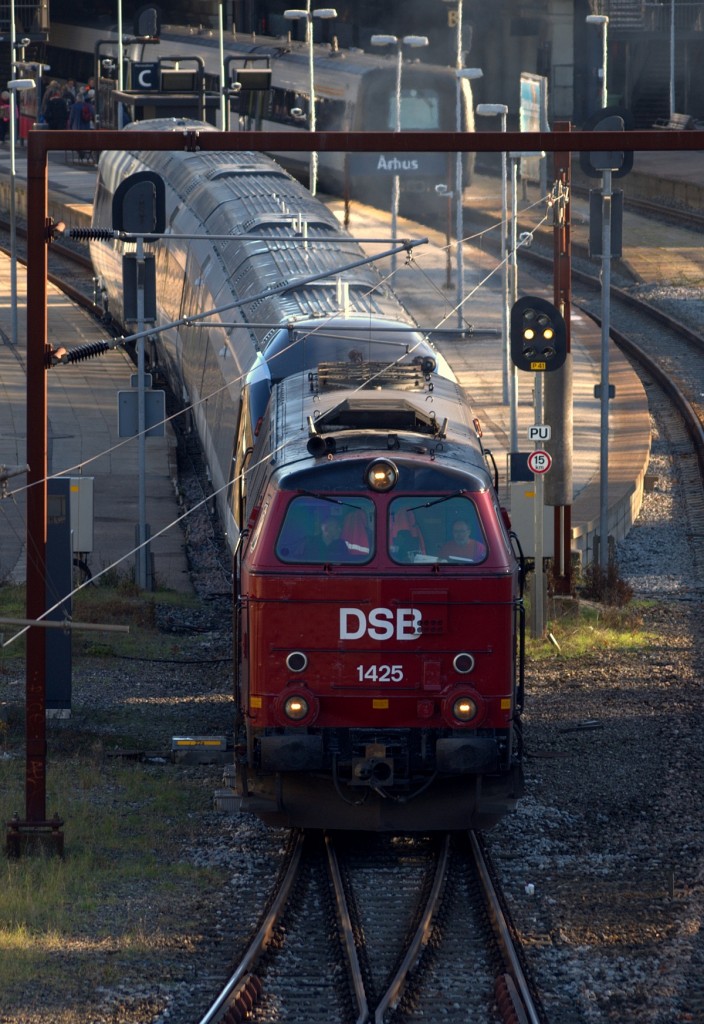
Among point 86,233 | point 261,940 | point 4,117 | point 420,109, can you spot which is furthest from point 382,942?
point 4,117

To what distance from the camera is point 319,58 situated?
46.2 metres

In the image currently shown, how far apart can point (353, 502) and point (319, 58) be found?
3725cm

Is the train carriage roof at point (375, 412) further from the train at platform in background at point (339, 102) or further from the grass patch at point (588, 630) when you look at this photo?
the train at platform in background at point (339, 102)

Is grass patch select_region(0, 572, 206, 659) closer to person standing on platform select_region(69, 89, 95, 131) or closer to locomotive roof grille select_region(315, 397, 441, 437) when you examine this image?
locomotive roof grille select_region(315, 397, 441, 437)

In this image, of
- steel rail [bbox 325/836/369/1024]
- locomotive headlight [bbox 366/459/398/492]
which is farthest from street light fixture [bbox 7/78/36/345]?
steel rail [bbox 325/836/369/1024]

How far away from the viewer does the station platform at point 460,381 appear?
901 inches

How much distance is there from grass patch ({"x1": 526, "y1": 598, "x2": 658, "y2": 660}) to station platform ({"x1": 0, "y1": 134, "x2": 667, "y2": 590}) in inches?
82.2

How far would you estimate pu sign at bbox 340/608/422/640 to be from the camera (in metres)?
11.0

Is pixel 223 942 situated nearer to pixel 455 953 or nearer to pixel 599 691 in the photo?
pixel 455 953

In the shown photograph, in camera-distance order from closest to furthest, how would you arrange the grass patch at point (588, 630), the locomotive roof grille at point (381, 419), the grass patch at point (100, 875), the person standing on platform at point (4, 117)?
the grass patch at point (100, 875)
the locomotive roof grille at point (381, 419)
the grass patch at point (588, 630)
the person standing on platform at point (4, 117)

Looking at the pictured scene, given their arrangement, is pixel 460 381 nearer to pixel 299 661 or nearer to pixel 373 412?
pixel 373 412

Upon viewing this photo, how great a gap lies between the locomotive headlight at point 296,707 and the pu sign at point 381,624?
1.59 ft

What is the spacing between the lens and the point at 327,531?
1112 cm

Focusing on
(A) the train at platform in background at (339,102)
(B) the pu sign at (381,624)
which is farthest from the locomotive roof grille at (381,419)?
(A) the train at platform in background at (339,102)
